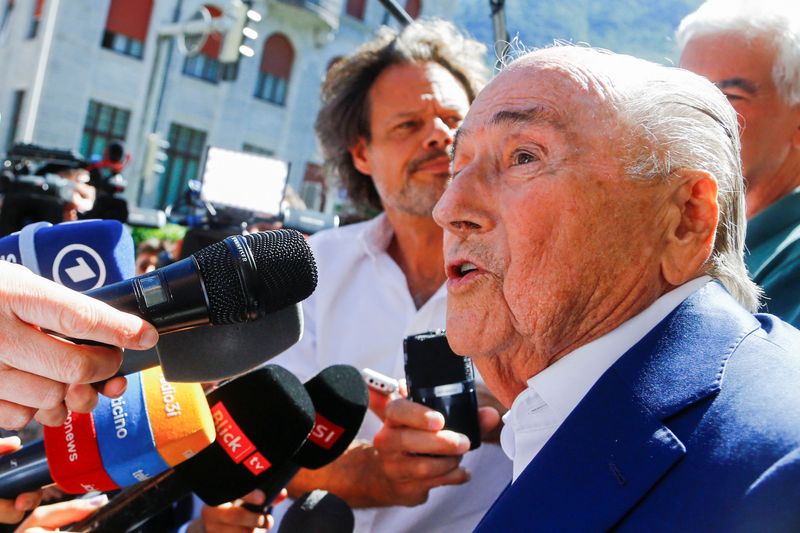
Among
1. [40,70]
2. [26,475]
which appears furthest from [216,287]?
[40,70]

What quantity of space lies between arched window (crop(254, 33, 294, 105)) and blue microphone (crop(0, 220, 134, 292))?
25.8 m

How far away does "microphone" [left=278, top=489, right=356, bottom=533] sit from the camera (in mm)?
1963

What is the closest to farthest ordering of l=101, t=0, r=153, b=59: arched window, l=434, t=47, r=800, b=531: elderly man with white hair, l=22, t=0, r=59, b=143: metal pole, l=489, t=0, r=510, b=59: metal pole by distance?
l=434, t=47, r=800, b=531: elderly man with white hair, l=489, t=0, r=510, b=59: metal pole, l=22, t=0, r=59, b=143: metal pole, l=101, t=0, r=153, b=59: arched window

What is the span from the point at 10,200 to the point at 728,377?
161 inches

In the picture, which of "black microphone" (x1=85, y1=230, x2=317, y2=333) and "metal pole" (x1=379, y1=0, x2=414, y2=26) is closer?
"black microphone" (x1=85, y1=230, x2=317, y2=333)

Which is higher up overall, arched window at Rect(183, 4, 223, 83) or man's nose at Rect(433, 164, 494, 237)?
arched window at Rect(183, 4, 223, 83)

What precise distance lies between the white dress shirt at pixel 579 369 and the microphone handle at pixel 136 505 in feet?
2.69

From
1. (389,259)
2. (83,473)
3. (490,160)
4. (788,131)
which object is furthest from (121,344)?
(788,131)

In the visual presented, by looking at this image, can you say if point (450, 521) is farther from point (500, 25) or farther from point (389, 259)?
point (500, 25)

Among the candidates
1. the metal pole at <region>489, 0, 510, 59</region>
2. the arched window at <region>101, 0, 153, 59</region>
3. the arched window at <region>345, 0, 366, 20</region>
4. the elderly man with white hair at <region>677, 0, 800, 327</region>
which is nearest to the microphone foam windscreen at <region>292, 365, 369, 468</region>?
the elderly man with white hair at <region>677, 0, 800, 327</region>

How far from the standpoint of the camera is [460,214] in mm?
1629

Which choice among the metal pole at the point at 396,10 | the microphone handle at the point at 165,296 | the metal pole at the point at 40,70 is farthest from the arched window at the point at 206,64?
the microphone handle at the point at 165,296

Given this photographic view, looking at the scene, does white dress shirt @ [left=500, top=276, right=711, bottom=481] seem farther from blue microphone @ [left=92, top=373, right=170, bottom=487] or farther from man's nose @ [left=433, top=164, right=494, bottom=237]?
blue microphone @ [left=92, top=373, right=170, bottom=487]

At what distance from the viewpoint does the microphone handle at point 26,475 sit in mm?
1788
